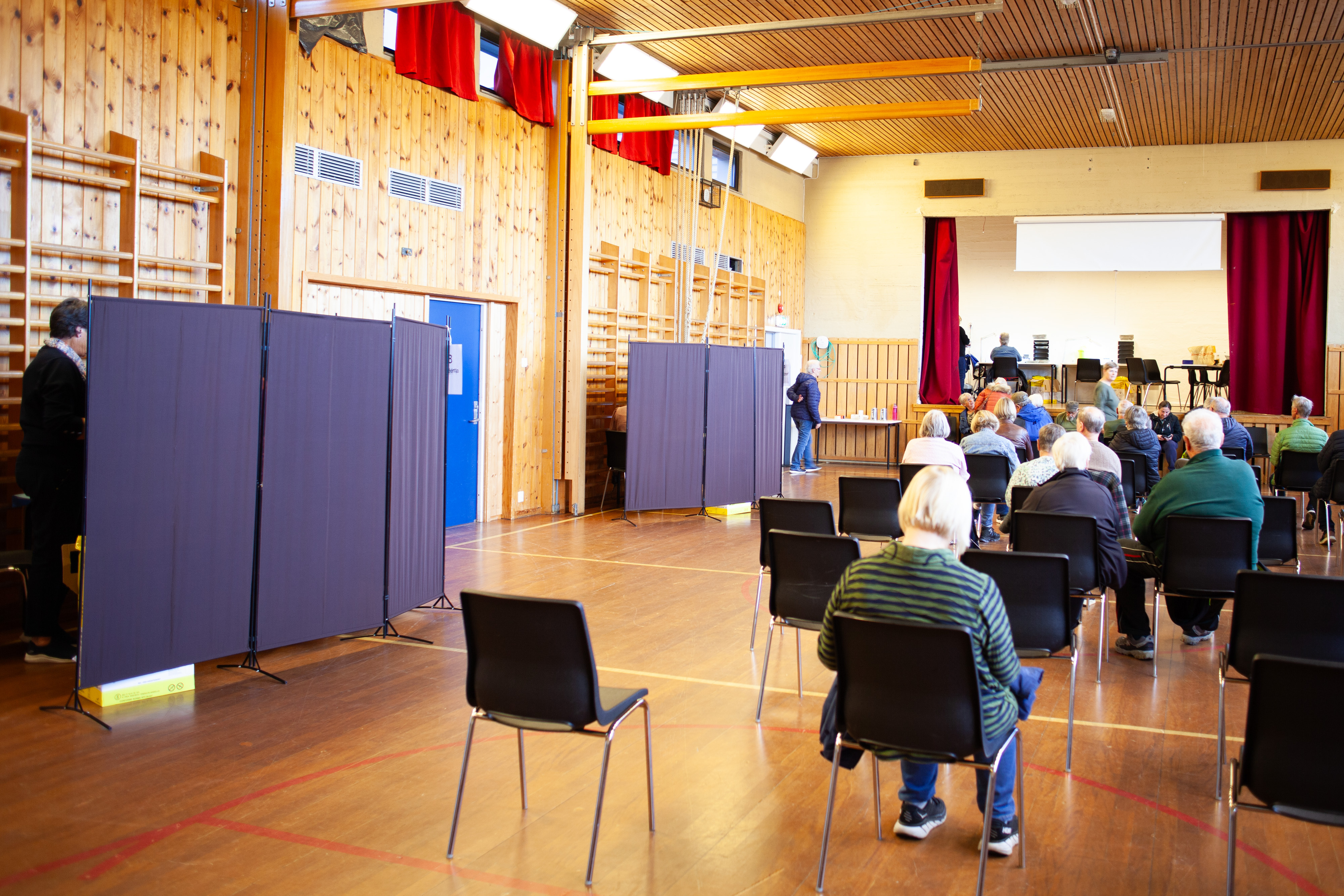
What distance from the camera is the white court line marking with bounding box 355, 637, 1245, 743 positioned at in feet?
14.5

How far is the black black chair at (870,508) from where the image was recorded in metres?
7.00

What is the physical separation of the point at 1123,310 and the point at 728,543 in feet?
36.3

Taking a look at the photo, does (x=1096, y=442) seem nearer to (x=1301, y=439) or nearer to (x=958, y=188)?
(x=1301, y=439)

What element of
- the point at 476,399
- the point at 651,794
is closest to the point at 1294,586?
the point at 651,794

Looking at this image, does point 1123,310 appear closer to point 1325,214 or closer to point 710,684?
point 1325,214

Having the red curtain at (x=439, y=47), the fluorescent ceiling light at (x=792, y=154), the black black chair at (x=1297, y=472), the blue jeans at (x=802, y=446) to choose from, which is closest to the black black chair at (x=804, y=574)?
the red curtain at (x=439, y=47)

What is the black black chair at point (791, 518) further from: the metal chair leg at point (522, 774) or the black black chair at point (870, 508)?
the metal chair leg at point (522, 774)

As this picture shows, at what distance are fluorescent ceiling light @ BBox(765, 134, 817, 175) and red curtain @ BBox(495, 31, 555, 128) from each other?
18.1ft

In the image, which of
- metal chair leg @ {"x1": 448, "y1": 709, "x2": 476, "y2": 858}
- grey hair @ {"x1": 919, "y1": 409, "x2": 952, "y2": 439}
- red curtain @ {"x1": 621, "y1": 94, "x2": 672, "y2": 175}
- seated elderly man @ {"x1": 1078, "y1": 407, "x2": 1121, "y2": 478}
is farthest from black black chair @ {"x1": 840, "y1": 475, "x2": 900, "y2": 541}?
red curtain @ {"x1": 621, "y1": 94, "x2": 672, "y2": 175}

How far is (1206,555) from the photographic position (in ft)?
16.2

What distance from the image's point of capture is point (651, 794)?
336cm

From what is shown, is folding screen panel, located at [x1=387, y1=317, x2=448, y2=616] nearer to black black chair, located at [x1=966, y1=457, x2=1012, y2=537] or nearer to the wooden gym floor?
the wooden gym floor

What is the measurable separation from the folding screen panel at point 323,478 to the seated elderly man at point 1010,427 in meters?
5.75

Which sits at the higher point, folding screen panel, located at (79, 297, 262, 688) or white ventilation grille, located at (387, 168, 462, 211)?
white ventilation grille, located at (387, 168, 462, 211)
